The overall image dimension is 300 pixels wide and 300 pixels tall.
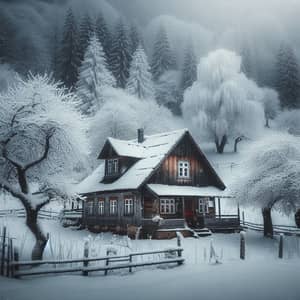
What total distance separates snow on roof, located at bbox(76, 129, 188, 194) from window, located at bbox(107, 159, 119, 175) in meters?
1.30

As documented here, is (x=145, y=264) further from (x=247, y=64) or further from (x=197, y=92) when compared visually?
(x=247, y=64)

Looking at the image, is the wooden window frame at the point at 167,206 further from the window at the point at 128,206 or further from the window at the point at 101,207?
the window at the point at 101,207

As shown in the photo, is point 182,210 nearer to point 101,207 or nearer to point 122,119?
point 101,207

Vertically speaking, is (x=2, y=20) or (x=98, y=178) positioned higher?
(x=2, y=20)

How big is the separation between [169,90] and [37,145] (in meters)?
50.3

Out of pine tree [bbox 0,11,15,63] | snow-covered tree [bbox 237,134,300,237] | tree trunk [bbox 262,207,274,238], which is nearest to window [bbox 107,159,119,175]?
snow-covered tree [bbox 237,134,300,237]

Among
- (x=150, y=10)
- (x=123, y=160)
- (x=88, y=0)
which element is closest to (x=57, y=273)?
(x=123, y=160)

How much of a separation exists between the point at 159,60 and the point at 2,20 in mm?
43331

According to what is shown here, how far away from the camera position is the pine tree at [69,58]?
52375 millimetres

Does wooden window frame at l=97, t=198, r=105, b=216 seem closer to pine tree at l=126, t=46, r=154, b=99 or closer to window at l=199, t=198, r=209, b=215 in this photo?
window at l=199, t=198, r=209, b=215

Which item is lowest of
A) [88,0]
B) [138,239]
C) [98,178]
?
[138,239]

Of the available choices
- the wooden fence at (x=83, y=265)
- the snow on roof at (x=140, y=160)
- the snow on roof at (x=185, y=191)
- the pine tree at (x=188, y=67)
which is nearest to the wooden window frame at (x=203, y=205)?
the snow on roof at (x=185, y=191)

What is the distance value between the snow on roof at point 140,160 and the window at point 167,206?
3.35 m

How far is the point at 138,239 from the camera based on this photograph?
2434 centimetres
